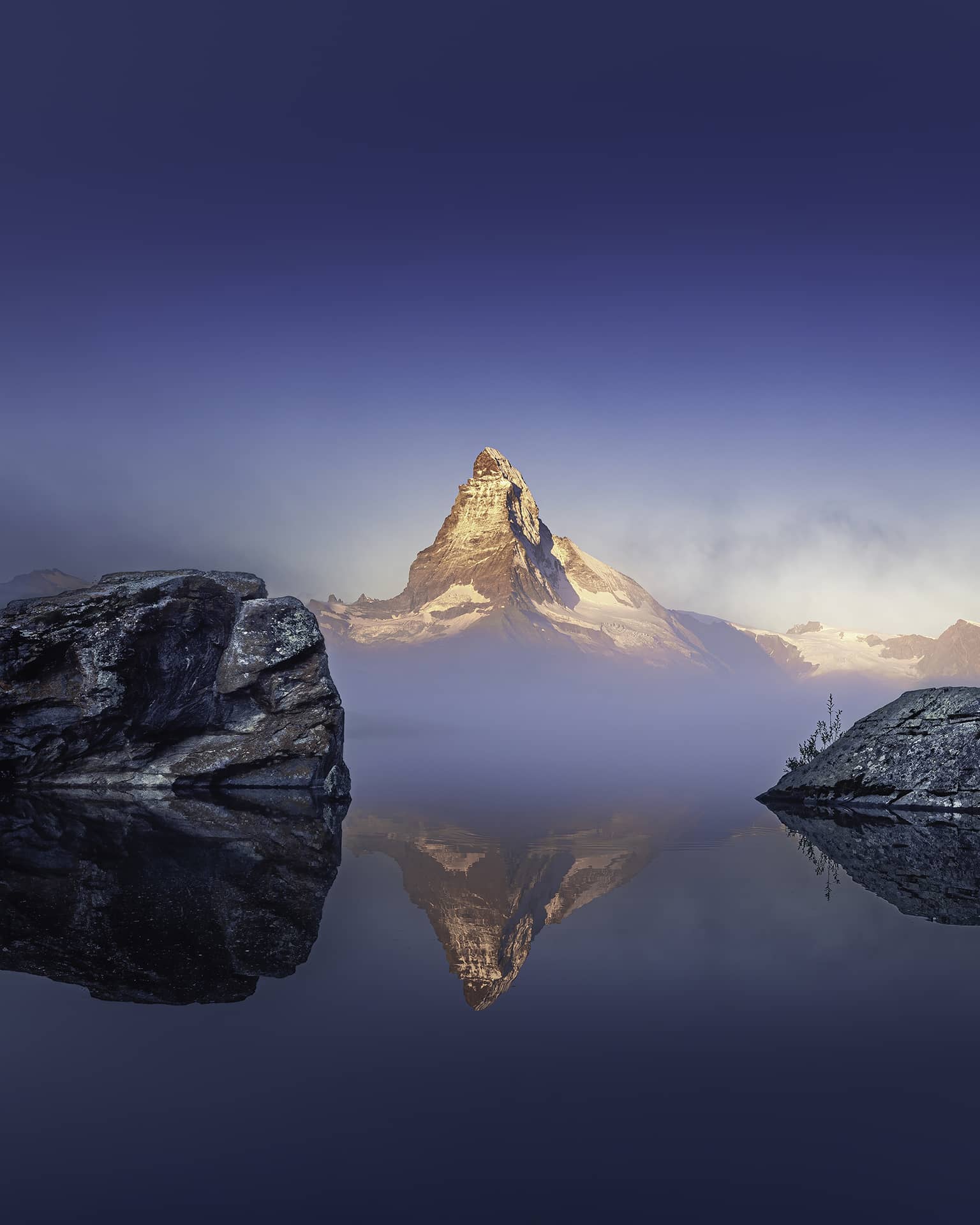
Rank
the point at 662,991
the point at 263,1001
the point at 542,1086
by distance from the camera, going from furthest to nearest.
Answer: the point at 662,991
the point at 263,1001
the point at 542,1086

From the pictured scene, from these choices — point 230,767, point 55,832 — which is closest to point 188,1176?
point 55,832

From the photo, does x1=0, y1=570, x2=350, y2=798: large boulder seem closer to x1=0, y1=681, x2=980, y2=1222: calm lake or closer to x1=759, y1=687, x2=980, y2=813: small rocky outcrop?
x1=0, y1=681, x2=980, y2=1222: calm lake

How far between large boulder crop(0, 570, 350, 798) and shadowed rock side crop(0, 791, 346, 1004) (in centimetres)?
654

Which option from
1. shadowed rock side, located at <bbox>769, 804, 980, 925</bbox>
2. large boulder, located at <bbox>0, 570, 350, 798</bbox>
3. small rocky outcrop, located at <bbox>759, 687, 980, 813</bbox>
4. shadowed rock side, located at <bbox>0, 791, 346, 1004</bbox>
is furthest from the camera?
large boulder, located at <bbox>0, 570, 350, 798</bbox>

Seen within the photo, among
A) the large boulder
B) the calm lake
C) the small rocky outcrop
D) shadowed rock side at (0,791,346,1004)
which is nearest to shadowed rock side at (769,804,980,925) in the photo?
the calm lake

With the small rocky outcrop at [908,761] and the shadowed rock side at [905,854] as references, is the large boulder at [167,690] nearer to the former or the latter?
the shadowed rock side at [905,854]

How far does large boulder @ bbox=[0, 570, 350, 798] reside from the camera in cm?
2859

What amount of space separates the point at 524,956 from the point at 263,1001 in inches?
118

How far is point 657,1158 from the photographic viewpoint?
5.53 m

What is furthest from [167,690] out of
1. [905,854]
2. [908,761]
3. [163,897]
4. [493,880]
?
[908,761]

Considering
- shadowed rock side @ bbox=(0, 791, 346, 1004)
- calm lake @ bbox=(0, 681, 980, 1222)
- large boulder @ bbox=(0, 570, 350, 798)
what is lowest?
calm lake @ bbox=(0, 681, 980, 1222)

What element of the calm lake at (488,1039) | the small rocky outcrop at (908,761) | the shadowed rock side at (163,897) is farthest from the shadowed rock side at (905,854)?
the shadowed rock side at (163,897)

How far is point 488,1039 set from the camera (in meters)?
7.41

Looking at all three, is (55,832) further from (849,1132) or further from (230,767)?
(849,1132)
